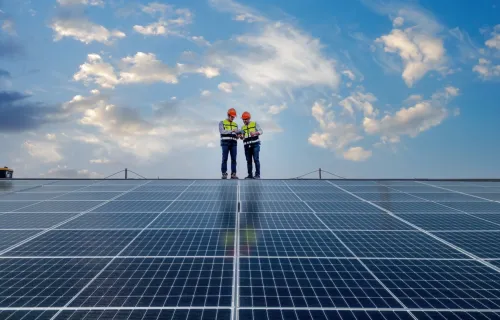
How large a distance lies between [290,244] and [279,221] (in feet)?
5.05

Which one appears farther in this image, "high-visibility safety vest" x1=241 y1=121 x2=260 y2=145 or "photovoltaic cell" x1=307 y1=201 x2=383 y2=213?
"high-visibility safety vest" x1=241 y1=121 x2=260 y2=145

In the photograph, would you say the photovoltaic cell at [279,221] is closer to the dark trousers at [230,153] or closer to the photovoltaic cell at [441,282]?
the photovoltaic cell at [441,282]

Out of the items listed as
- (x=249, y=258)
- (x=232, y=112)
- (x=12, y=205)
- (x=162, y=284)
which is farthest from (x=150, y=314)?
(x=232, y=112)

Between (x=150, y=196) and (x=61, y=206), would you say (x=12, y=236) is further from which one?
(x=150, y=196)

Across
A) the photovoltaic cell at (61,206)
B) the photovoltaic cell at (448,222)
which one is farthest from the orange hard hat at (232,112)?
the photovoltaic cell at (448,222)

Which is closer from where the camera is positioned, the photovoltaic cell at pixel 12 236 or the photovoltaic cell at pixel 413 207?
the photovoltaic cell at pixel 12 236

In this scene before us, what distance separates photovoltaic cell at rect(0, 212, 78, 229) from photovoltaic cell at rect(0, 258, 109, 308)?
226cm

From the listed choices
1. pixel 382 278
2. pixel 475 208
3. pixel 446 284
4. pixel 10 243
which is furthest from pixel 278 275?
pixel 475 208

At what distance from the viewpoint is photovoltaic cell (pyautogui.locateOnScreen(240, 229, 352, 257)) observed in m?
5.78

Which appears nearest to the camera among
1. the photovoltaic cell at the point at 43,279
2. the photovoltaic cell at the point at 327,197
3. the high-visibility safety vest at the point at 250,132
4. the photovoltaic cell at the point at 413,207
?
the photovoltaic cell at the point at 43,279

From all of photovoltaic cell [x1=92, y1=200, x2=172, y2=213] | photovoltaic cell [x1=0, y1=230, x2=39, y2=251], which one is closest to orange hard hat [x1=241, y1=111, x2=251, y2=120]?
photovoltaic cell [x1=92, y1=200, x2=172, y2=213]

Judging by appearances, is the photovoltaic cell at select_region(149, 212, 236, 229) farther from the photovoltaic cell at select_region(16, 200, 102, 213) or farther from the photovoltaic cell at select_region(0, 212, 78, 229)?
the photovoltaic cell at select_region(16, 200, 102, 213)

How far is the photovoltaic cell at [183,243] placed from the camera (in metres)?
5.79

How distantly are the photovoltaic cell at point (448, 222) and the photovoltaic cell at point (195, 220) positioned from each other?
4024 mm
